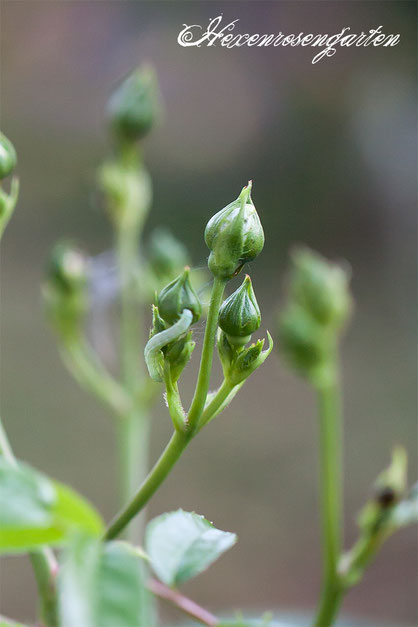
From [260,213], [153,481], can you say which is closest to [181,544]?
[153,481]

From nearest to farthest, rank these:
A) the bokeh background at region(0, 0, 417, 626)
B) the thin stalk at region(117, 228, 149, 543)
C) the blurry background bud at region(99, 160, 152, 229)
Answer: the thin stalk at region(117, 228, 149, 543), the blurry background bud at region(99, 160, 152, 229), the bokeh background at region(0, 0, 417, 626)

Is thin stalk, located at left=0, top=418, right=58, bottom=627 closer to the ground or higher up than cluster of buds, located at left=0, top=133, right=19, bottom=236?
closer to the ground

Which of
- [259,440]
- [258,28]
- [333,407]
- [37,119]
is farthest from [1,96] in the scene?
[333,407]

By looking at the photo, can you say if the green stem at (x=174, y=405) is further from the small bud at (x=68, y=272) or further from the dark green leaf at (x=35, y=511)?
the small bud at (x=68, y=272)

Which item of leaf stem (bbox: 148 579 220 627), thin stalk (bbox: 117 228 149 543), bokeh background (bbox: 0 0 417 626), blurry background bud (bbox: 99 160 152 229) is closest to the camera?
leaf stem (bbox: 148 579 220 627)

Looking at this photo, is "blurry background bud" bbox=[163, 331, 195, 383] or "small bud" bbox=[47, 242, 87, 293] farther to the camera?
"small bud" bbox=[47, 242, 87, 293]

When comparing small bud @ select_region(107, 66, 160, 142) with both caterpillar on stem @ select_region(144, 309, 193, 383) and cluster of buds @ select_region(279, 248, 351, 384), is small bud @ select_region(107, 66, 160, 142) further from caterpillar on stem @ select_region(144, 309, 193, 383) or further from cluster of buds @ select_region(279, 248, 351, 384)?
caterpillar on stem @ select_region(144, 309, 193, 383)

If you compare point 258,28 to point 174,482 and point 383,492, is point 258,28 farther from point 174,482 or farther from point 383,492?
point 383,492

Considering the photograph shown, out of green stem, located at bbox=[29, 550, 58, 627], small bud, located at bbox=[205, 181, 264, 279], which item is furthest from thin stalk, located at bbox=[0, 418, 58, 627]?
small bud, located at bbox=[205, 181, 264, 279]
